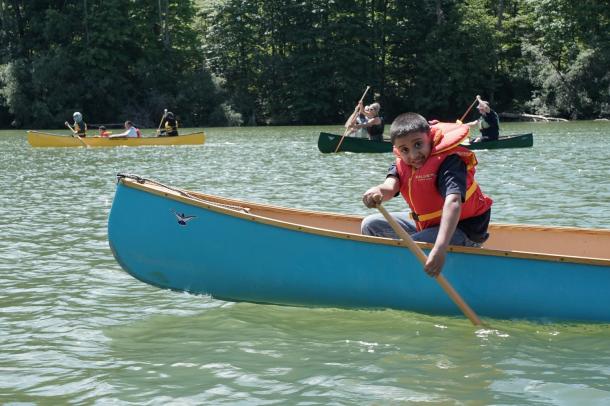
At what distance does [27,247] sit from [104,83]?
39790 millimetres

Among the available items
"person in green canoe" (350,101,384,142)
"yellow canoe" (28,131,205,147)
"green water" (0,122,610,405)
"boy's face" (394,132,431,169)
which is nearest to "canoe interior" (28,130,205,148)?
"yellow canoe" (28,131,205,147)

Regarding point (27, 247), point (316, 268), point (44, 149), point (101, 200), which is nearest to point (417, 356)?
point (316, 268)

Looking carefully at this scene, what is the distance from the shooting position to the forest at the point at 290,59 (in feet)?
149

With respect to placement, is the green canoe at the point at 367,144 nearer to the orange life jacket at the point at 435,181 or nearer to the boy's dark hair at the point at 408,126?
the orange life jacket at the point at 435,181

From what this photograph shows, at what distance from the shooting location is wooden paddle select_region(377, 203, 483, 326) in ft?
17.6

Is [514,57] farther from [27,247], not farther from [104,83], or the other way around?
[27,247]

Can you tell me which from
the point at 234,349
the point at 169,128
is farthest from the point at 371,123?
the point at 234,349

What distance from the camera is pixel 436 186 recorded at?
549 centimetres

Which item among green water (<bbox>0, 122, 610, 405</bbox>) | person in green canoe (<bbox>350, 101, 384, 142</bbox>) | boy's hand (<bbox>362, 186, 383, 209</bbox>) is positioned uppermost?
person in green canoe (<bbox>350, 101, 384, 142</bbox>)

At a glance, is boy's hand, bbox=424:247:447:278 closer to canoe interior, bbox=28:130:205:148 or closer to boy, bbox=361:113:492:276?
boy, bbox=361:113:492:276

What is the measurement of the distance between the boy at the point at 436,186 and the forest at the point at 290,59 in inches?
1583

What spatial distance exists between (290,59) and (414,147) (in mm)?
46645

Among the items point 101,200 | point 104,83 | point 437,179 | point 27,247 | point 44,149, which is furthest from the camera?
point 104,83

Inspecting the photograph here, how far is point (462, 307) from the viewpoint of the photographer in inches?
218
